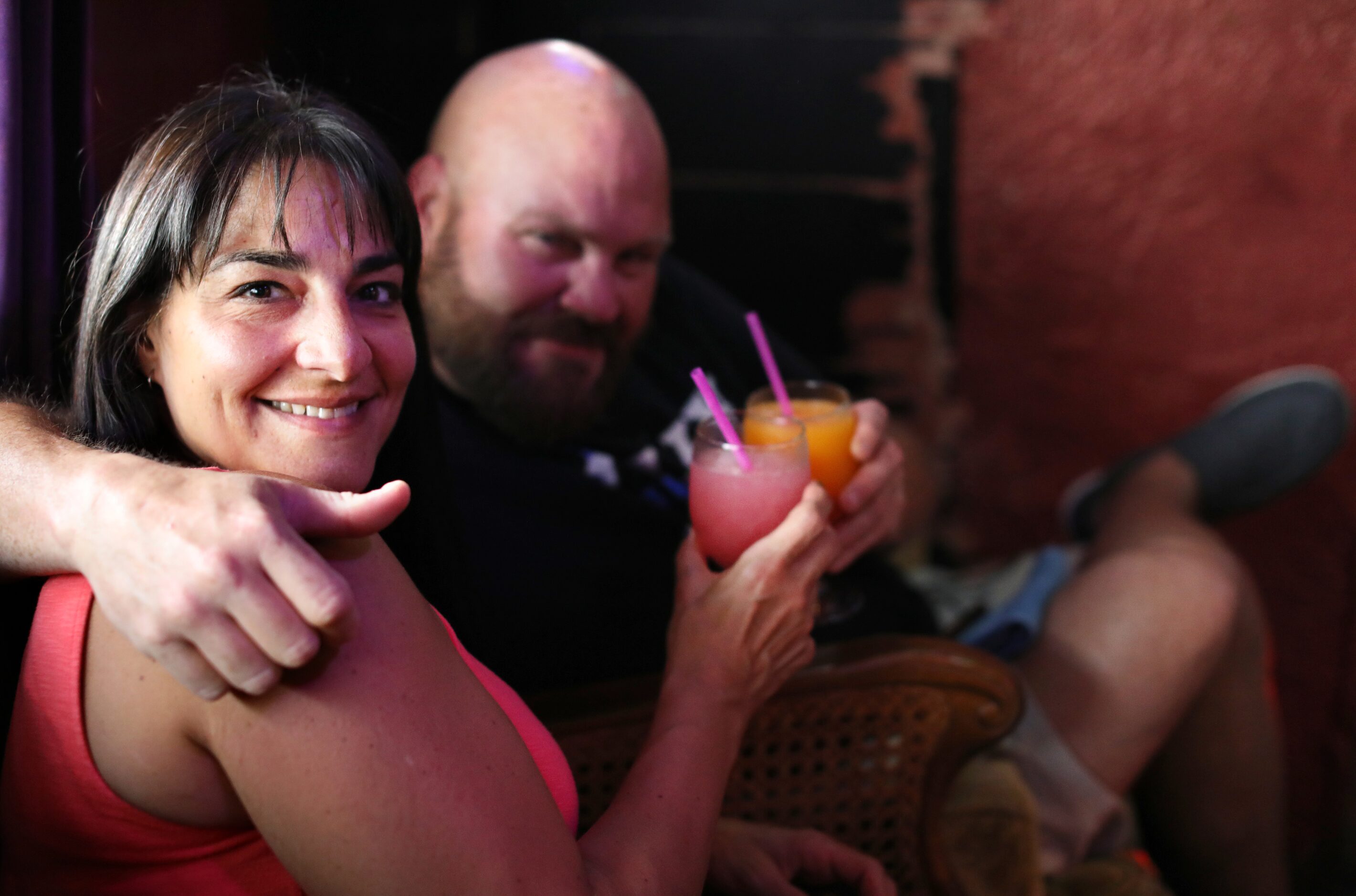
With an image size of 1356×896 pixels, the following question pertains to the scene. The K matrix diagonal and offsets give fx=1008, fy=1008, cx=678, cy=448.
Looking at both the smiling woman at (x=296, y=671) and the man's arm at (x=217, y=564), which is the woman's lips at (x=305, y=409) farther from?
the man's arm at (x=217, y=564)

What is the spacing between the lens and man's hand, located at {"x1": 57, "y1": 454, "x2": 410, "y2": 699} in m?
Answer: 0.67

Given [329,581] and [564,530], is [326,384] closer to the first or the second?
[329,581]

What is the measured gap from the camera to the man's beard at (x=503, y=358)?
170 centimetres

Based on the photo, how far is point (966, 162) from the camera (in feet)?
8.20

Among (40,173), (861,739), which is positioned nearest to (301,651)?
(40,173)

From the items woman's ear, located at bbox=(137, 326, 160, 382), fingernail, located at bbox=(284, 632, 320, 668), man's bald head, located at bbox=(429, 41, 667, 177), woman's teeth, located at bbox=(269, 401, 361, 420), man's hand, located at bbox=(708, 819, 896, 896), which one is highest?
man's bald head, located at bbox=(429, 41, 667, 177)

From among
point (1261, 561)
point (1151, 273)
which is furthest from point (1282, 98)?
point (1261, 561)

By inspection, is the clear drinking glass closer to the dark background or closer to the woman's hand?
the woman's hand

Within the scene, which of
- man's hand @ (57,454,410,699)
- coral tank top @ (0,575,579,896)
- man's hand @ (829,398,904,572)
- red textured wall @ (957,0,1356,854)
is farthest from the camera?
red textured wall @ (957,0,1356,854)

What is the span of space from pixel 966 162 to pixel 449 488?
5.79 feet

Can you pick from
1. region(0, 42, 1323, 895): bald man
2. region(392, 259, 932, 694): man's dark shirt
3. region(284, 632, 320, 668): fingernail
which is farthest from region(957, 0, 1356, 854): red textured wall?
region(284, 632, 320, 668): fingernail

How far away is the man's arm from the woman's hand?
1.65ft

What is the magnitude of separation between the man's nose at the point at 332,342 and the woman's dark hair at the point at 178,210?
0.07m

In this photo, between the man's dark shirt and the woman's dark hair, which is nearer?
the woman's dark hair
